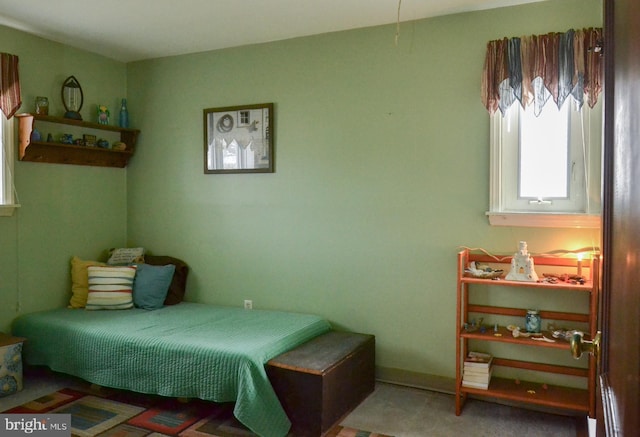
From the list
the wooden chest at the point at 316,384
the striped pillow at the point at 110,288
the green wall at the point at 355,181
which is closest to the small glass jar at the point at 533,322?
the green wall at the point at 355,181

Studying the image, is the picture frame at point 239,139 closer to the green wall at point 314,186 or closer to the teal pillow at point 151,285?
the green wall at point 314,186

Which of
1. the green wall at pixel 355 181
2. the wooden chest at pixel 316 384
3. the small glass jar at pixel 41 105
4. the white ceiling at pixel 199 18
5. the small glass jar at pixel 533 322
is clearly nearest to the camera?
the wooden chest at pixel 316 384

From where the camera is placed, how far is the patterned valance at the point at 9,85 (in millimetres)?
3584

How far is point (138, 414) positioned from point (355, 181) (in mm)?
2031

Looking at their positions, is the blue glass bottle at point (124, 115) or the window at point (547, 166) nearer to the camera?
the window at point (547, 166)

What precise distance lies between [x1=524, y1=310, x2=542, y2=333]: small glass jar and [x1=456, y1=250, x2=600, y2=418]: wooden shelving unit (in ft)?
0.25

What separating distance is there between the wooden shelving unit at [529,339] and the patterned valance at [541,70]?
934mm

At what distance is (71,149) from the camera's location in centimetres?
410

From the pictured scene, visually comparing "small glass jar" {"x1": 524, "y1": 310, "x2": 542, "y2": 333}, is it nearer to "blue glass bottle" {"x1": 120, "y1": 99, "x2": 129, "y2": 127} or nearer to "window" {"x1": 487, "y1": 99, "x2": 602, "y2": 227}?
"window" {"x1": 487, "y1": 99, "x2": 602, "y2": 227}

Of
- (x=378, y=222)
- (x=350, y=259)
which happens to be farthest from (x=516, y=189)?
(x=350, y=259)

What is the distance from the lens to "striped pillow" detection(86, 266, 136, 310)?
3.93 meters

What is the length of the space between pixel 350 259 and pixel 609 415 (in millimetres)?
2888

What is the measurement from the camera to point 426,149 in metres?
3.49

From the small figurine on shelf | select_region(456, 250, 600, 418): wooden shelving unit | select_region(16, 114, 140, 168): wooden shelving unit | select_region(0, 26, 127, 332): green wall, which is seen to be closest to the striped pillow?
select_region(0, 26, 127, 332): green wall
